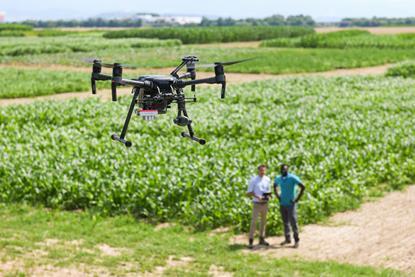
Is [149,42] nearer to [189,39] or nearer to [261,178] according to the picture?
[189,39]

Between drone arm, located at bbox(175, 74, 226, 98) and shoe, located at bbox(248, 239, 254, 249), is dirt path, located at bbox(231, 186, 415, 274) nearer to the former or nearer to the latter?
shoe, located at bbox(248, 239, 254, 249)

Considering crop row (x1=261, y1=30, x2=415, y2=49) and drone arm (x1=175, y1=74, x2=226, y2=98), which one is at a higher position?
drone arm (x1=175, y1=74, x2=226, y2=98)

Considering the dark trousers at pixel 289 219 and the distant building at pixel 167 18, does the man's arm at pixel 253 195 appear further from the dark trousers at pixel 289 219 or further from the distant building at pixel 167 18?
the distant building at pixel 167 18

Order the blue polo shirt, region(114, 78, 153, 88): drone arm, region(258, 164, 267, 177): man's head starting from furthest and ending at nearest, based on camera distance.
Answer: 1. the blue polo shirt
2. region(258, 164, 267, 177): man's head
3. region(114, 78, 153, 88): drone arm

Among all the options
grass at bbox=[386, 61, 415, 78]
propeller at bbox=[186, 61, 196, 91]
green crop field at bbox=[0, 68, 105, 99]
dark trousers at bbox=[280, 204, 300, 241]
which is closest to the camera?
propeller at bbox=[186, 61, 196, 91]

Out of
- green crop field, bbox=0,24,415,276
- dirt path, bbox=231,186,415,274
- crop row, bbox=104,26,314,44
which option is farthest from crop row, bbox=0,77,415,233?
crop row, bbox=104,26,314,44

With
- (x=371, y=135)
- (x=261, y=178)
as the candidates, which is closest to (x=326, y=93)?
(x=371, y=135)

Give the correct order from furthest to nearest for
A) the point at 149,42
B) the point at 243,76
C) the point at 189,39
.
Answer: the point at 189,39 < the point at 149,42 < the point at 243,76

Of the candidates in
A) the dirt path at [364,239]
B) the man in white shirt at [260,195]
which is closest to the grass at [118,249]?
the man in white shirt at [260,195]
